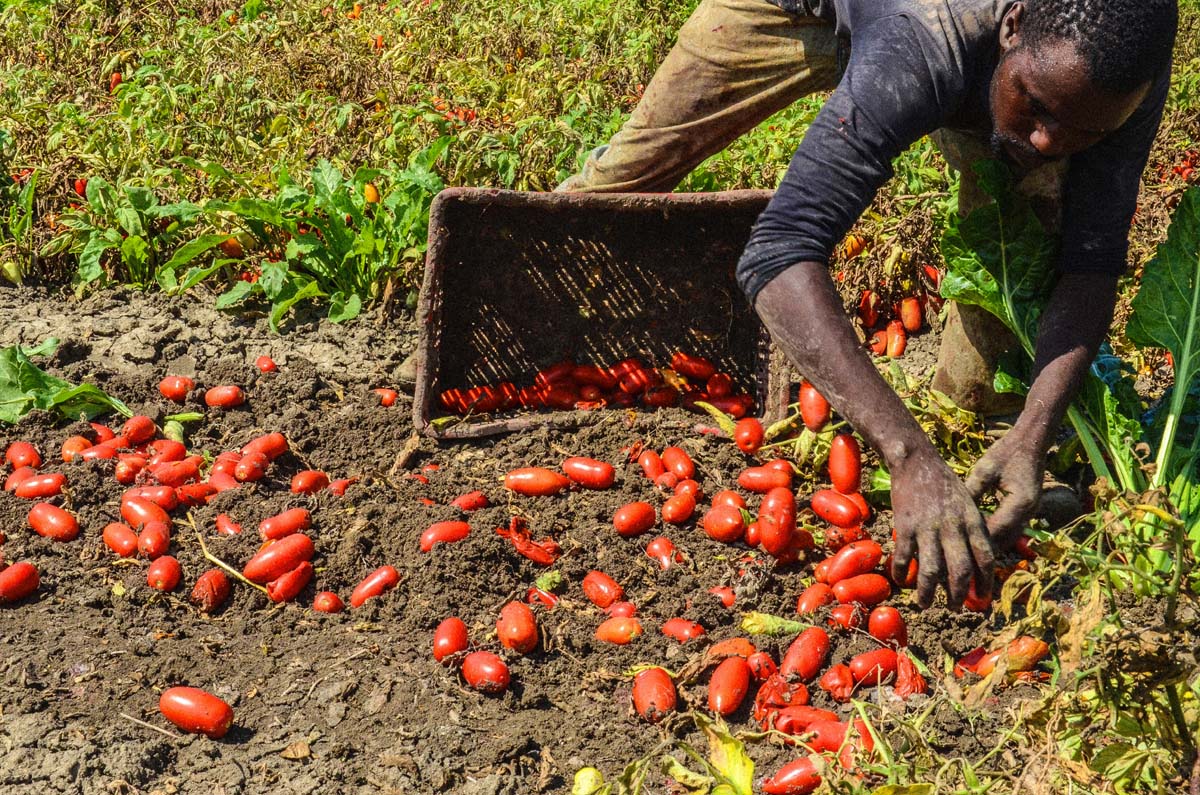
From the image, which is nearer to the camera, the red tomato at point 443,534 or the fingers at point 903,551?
the fingers at point 903,551

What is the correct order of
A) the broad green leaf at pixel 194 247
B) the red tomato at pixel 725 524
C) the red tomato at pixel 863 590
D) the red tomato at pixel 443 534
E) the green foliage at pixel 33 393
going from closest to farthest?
1. the red tomato at pixel 863 590
2. the red tomato at pixel 443 534
3. the red tomato at pixel 725 524
4. the green foliage at pixel 33 393
5. the broad green leaf at pixel 194 247

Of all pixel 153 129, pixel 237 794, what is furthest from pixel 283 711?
pixel 153 129

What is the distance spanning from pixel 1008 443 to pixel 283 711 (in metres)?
1.94

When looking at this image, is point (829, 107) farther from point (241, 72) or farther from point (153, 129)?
point (241, 72)

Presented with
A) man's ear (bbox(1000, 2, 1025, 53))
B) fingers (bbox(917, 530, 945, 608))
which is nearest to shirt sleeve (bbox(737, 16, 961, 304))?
man's ear (bbox(1000, 2, 1025, 53))

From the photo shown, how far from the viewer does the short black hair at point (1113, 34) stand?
2.48m

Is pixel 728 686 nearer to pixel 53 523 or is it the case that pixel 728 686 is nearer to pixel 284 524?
pixel 284 524

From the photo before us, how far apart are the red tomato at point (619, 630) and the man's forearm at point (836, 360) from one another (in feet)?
2.80

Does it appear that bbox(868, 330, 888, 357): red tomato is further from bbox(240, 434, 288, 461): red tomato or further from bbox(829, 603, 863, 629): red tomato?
bbox(240, 434, 288, 461): red tomato

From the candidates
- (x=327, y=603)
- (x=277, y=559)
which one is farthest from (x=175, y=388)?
(x=327, y=603)

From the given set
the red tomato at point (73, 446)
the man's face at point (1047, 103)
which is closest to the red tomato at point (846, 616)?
the man's face at point (1047, 103)

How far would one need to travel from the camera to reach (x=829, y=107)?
2.83m

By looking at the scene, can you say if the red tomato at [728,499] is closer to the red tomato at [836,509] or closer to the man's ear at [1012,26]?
the red tomato at [836,509]

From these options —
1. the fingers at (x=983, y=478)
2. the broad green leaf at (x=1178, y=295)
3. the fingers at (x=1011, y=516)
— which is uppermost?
the broad green leaf at (x=1178, y=295)
